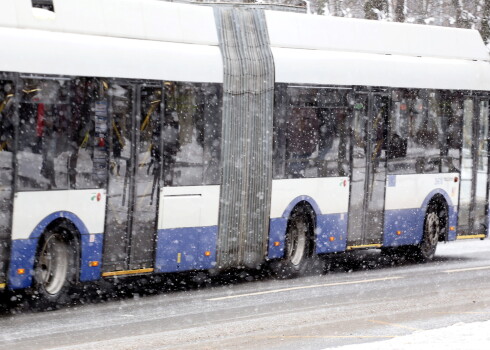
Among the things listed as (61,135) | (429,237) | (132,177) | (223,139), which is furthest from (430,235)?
(61,135)

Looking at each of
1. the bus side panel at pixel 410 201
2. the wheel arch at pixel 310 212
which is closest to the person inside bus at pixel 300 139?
the wheel arch at pixel 310 212

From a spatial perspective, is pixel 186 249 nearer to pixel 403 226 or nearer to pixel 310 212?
pixel 310 212

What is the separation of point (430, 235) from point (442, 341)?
32.0ft

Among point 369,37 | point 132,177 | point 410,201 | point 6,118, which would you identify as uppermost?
point 369,37

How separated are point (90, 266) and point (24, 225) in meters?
1.24

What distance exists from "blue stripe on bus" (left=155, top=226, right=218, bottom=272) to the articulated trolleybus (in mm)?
24

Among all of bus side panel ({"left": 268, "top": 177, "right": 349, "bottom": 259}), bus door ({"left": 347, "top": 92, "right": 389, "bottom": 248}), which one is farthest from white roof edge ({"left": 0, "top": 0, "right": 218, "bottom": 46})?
bus door ({"left": 347, "top": 92, "right": 389, "bottom": 248})

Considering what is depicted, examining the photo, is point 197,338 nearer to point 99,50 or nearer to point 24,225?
point 24,225

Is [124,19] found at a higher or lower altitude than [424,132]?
higher

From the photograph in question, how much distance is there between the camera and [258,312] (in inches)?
568

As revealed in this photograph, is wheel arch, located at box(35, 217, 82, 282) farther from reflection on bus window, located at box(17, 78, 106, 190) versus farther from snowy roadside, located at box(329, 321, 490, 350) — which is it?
snowy roadside, located at box(329, 321, 490, 350)

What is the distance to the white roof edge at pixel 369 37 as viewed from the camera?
18391 mm

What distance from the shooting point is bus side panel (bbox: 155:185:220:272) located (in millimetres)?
15961

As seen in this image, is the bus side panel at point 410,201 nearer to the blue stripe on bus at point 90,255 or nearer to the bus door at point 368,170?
the bus door at point 368,170
